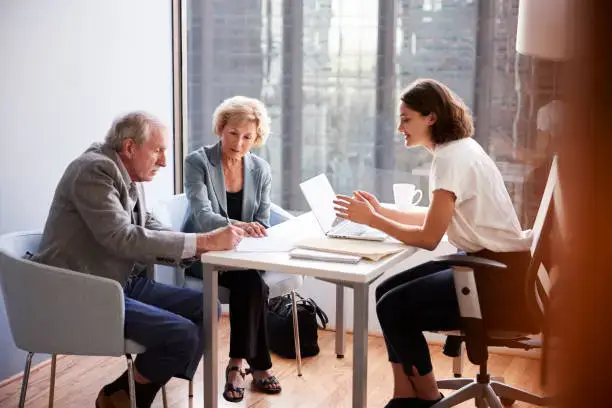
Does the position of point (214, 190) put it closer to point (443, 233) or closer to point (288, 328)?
point (288, 328)

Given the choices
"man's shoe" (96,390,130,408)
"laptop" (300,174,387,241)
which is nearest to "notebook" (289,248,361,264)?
"laptop" (300,174,387,241)

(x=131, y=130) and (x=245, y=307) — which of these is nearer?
(x=131, y=130)

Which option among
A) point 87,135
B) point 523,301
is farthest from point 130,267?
point 523,301

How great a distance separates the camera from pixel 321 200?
264cm

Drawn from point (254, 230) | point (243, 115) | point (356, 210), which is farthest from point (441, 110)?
point (243, 115)

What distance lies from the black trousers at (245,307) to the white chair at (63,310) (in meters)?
0.54

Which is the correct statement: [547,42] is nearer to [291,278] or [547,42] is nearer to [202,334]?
[202,334]

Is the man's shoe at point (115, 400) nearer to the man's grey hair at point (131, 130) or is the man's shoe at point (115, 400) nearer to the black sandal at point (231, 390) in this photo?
the black sandal at point (231, 390)

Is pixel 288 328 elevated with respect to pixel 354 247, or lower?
lower

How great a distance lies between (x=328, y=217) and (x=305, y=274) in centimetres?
48

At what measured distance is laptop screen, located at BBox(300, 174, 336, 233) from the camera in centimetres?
258

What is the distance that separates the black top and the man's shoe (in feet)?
2.78

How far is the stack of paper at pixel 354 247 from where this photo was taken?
229 centimetres

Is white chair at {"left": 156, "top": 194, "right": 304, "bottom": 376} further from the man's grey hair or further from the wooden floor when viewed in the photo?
the man's grey hair
